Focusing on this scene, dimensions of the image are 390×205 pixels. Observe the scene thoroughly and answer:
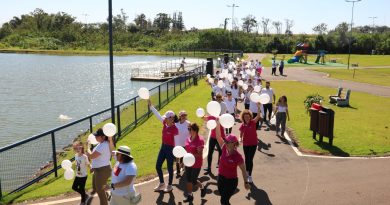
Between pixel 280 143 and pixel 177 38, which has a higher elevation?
pixel 177 38

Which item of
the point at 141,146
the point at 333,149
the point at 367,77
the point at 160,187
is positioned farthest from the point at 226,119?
the point at 367,77

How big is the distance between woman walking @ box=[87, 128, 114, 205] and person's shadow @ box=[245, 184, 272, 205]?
3.10 m

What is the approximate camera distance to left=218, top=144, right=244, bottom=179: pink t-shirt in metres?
Answer: 6.36

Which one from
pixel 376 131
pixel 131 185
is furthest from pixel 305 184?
pixel 376 131

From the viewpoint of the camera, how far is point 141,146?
494 inches

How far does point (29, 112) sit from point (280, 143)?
17.2m

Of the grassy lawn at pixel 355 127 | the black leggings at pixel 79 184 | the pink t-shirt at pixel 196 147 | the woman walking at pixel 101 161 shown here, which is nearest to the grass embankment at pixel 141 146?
the black leggings at pixel 79 184

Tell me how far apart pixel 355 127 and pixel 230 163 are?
413 inches

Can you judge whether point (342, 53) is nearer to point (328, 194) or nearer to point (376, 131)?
point (376, 131)

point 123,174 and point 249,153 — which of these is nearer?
point 123,174

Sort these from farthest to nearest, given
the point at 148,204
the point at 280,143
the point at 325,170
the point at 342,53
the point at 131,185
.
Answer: the point at 342,53 → the point at 280,143 → the point at 325,170 → the point at 148,204 → the point at 131,185

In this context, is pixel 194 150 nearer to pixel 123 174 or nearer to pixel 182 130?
pixel 182 130

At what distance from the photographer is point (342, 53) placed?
91.8 meters

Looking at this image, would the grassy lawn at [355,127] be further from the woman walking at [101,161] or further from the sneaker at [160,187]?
the woman walking at [101,161]
